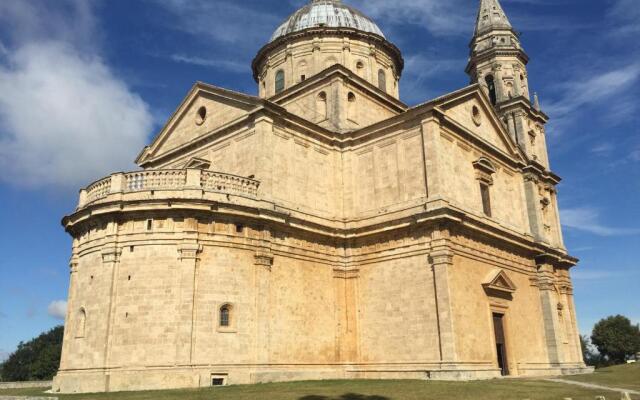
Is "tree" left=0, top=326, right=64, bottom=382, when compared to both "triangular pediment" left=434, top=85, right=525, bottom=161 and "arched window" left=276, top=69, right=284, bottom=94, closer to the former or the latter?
"arched window" left=276, top=69, right=284, bottom=94

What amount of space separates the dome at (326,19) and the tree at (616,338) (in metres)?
50.4

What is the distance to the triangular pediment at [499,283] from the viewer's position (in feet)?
80.3

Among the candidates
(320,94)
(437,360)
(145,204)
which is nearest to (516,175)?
(320,94)

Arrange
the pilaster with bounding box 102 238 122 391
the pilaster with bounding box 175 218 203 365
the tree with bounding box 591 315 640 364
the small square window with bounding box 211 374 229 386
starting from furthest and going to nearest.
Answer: the tree with bounding box 591 315 640 364 < the pilaster with bounding box 102 238 122 391 < the small square window with bounding box 211 374 229 386 < the pilaster with bounding box 175 218 203 365

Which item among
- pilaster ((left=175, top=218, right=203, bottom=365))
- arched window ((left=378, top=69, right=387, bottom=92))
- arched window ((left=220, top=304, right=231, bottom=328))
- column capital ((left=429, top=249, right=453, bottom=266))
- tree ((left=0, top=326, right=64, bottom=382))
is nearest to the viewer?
pilaster ((left=175, top=218, right=203, bottom=365))

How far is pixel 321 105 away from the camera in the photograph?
29.2 m

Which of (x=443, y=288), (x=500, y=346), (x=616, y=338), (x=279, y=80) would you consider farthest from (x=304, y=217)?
(x=616, y=338)

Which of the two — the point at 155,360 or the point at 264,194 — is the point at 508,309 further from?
the point at 155,360

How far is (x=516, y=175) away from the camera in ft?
101

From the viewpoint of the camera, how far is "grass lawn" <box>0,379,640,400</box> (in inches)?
604

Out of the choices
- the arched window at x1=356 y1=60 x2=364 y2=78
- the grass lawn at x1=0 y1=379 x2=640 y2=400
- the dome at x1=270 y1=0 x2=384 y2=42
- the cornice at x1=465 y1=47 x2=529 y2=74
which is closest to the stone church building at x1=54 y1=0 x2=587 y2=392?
the grass lawn at x1=0 y1=379 x2=640 y2=400

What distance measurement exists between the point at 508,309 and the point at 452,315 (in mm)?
6126

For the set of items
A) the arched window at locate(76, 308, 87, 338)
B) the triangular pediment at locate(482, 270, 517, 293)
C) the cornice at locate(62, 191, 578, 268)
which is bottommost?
the arched window at locate(76, 308, 87, 338)

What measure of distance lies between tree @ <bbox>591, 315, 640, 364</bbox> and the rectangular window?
4967 cm
